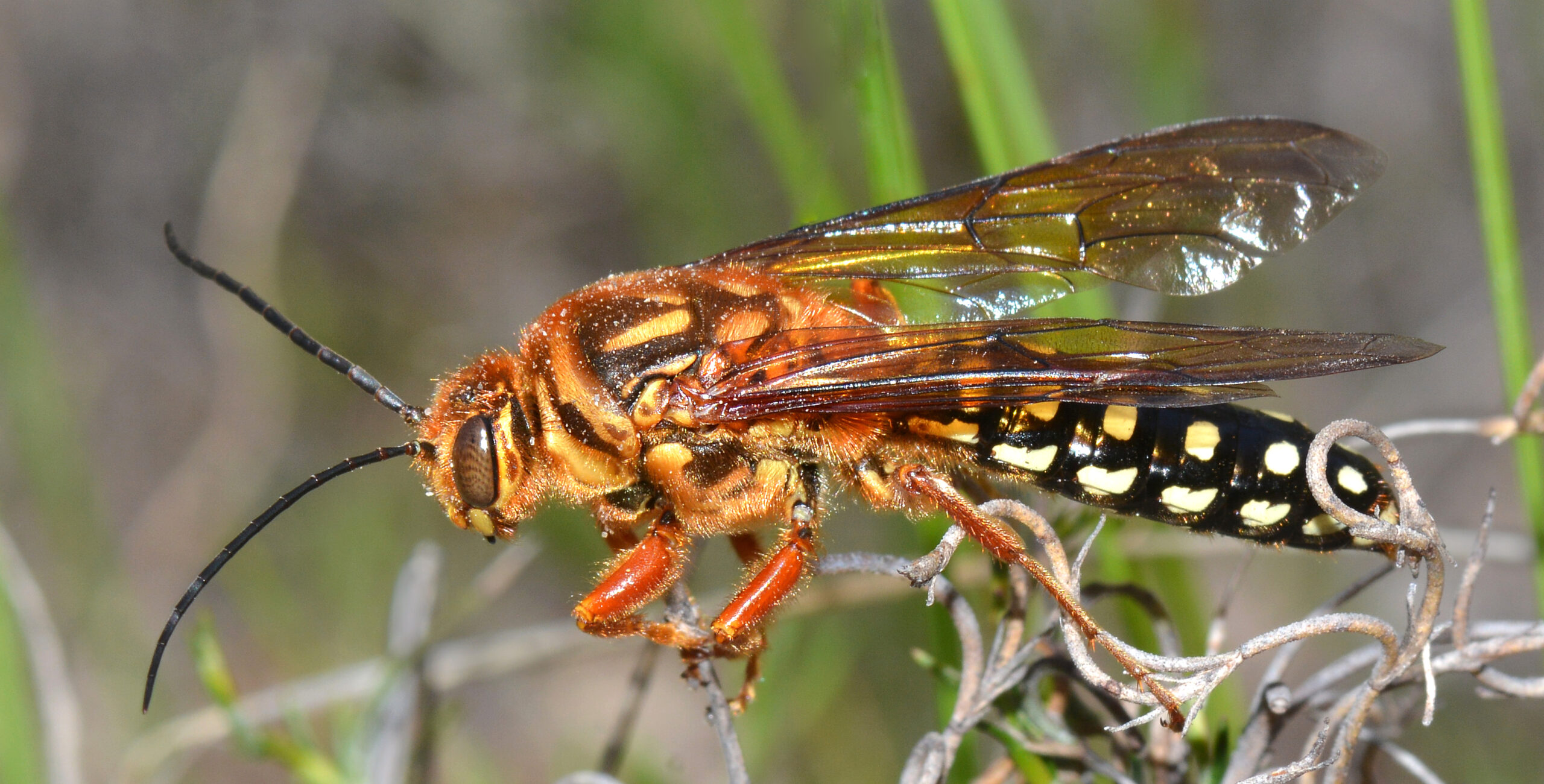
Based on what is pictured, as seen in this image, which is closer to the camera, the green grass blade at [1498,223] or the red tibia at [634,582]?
the green grass blade at [1498,223]

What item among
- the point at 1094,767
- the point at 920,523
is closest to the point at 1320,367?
the point at 1094,767

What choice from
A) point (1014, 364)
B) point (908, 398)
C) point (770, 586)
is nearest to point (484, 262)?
point (770, 586)

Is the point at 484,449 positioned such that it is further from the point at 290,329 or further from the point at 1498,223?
the point at 1498,223

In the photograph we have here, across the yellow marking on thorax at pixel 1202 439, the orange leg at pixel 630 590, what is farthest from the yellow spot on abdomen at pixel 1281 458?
the orange leg at pixel 630 590

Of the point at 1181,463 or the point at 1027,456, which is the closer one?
the point at 1181,463

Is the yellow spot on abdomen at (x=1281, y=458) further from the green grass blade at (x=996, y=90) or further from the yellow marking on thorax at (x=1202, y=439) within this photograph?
the green grass blade at (x=996, y=90)

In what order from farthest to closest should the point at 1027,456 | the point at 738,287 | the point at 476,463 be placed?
1. the point at 738,287
2. the point at 1027,456
3. the point at 476,463

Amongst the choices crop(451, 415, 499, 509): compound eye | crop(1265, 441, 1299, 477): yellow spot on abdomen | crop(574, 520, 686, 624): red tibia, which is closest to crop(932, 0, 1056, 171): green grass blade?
crop(1265, 441, 1299, 477): yellow spot on abdomen
